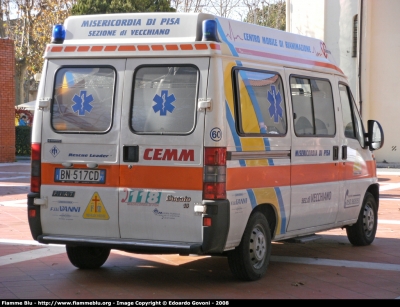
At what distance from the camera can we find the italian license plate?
24.7 ft

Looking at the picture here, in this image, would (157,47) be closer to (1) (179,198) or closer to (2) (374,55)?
(1) (179,198)

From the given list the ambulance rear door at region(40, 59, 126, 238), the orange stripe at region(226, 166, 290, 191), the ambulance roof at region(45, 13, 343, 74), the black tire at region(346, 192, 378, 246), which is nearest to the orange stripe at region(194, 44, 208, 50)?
the ambulance roof at region(45, 13, 343, 74)

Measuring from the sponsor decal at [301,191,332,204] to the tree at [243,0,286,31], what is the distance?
3281cm

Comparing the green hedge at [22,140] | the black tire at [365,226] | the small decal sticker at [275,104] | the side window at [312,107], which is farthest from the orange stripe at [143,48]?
the green hedge at [22,140]

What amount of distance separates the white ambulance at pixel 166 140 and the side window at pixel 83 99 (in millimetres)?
11

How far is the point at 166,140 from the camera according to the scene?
23.9 feet

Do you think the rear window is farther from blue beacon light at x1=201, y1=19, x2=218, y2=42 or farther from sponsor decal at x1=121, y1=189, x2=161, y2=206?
sponsor decal at x1=121, y1=189, x2=161, y2=206

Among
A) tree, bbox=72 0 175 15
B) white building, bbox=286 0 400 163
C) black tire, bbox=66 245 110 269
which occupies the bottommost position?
black tire, bbox=66 245 110 269

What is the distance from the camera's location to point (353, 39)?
27.9m

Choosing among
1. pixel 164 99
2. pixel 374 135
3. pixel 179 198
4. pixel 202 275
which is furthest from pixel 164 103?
pixel 374 135

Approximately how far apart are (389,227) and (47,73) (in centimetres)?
653

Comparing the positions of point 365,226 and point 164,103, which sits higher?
point 164,103

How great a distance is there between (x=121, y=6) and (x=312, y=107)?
31.7m

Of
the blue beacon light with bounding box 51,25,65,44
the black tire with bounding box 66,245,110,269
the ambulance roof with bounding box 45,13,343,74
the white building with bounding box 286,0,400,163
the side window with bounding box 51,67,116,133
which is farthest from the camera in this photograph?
the white building with bounding box 286,0,400,163
